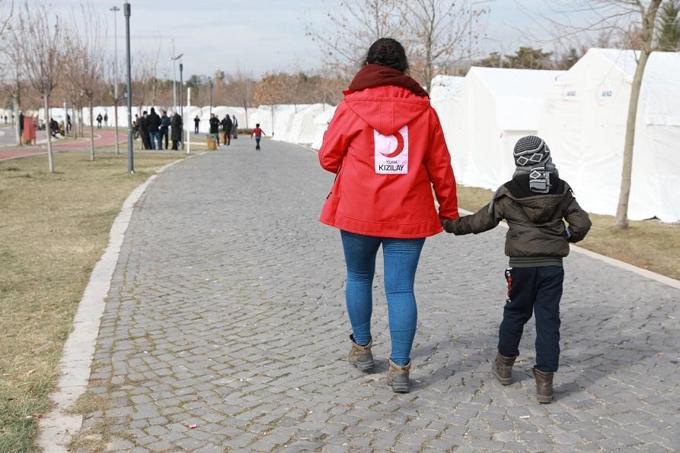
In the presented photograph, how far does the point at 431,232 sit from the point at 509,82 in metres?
15.0

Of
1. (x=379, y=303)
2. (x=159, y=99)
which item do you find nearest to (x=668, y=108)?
(x=379, y=303)

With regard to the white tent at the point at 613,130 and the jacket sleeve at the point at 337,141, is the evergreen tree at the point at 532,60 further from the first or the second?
the jacket sleeve at the point at 337,141

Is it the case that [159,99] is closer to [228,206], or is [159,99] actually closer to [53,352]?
[228,206]

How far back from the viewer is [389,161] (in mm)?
4047

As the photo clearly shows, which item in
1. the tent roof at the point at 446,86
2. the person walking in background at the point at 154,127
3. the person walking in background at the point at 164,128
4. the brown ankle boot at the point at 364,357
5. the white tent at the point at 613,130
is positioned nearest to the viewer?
the brown ankle boot at the point at 364,357

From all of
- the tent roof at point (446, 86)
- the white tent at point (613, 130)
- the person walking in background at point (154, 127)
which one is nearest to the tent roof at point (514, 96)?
the tent roof at point (446, 86)

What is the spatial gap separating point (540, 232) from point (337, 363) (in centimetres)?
152

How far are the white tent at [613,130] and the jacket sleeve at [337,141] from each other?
9.88 metres

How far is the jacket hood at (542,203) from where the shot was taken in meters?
4.05

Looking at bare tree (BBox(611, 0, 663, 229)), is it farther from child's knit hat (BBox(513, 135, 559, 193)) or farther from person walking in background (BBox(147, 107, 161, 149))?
person walking in background (BBox(147, 107, 161, 149))

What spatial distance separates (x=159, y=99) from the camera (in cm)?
7369

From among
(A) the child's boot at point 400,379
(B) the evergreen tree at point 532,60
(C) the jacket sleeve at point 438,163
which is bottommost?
(A) the child's boot at point 400,379

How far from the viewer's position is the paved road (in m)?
3.72

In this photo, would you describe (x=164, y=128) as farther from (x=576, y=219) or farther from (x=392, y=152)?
(x=576, y=219)
